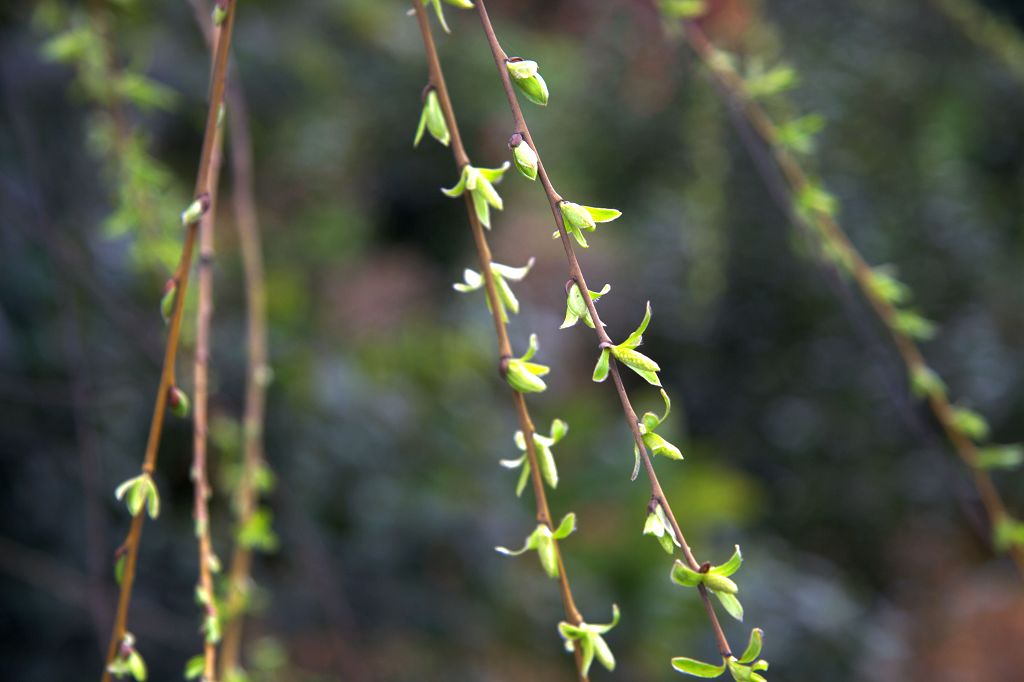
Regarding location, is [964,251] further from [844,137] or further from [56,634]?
[56,634]

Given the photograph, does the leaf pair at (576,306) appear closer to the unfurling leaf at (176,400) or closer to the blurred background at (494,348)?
the unfurling leaf at (176,400)

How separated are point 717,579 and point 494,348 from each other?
1.95 metres

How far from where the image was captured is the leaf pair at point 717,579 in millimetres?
290

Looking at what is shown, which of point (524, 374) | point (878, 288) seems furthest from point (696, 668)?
point (878, 288)

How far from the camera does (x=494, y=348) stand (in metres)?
2.24

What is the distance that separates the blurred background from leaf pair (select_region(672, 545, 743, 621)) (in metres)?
0.36

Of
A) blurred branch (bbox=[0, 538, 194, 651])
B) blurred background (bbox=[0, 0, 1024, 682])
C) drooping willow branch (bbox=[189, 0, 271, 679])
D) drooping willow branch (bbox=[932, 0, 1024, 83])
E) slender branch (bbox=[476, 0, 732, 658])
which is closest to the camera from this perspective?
slender branch (bbox=[476, 0, 732, 658])

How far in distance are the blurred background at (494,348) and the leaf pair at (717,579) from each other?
1.19 ft

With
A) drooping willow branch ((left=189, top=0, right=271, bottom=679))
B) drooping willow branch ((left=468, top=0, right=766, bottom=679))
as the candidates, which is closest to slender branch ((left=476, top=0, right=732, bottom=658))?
drooping willow branch ((left=468, top=0, right=766, bottom=679))

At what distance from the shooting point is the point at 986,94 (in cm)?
229

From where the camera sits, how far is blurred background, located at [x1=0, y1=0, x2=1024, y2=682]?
1088 mm

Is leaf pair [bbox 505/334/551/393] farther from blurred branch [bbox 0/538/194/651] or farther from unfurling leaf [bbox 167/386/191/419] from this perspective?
blurred branch [bbox 0/538/194/651]

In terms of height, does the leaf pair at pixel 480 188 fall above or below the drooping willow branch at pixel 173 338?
above

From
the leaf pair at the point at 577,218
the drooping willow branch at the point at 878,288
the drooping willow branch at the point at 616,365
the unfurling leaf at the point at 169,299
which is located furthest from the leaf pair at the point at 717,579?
the drooping willow branch at the point at 878,288
